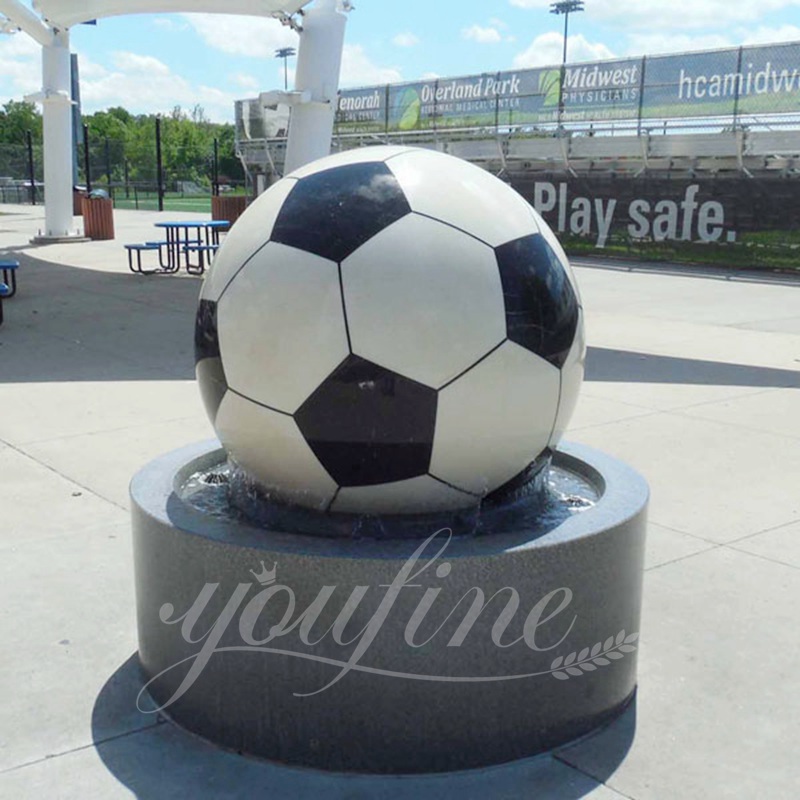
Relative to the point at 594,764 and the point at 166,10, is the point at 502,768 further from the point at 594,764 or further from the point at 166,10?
the point at 166,10

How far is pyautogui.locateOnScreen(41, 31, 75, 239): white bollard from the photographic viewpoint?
2253 centimetres

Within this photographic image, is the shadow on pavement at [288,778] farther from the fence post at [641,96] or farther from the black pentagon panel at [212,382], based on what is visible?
the fence post at [641,96]

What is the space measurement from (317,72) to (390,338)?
14.9m

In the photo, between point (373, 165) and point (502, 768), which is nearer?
point (502, 768)

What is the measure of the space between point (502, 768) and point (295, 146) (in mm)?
15376

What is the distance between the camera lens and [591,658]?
309 centimetres

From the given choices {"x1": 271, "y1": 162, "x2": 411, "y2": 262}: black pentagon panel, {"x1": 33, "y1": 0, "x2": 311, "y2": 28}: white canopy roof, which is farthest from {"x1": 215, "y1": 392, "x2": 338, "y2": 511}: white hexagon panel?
{"x1": 33, "y1": 0, "x2": 311, "y2": 28}: white canopy roof

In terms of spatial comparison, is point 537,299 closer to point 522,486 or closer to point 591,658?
point 522,486

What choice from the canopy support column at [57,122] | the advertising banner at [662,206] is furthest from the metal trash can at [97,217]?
the advertising banner at [662,206]

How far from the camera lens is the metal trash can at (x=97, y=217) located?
2448 centimetres

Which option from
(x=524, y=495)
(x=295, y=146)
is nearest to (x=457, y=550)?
(x=524, y=495)

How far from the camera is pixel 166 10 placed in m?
19.9

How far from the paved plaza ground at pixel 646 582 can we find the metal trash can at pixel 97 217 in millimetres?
14735

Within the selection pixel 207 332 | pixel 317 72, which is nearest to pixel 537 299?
pixel 207 332
